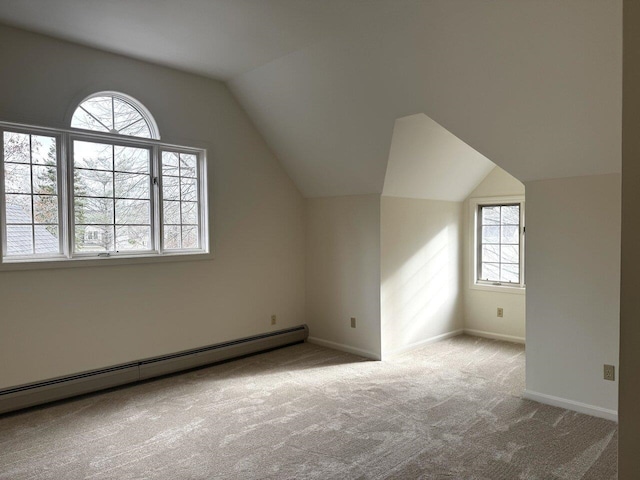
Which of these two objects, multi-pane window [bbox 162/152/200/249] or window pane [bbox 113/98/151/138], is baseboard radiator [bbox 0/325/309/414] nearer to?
multi-pane window [bbox 162/152/200/249]

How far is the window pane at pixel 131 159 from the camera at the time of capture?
4.05 m

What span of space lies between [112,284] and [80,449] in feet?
4.79

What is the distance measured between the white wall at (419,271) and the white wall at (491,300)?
13cm

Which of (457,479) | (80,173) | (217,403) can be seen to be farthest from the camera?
(80,173)

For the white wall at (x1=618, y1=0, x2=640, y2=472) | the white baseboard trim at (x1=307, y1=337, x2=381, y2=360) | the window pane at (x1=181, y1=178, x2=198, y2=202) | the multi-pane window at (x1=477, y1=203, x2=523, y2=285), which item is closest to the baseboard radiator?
the white baseboard trim at (x1=307, y1=337, x2=381, y2=360)

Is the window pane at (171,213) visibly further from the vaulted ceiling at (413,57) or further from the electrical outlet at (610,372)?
the electrical outlet at (610,372)

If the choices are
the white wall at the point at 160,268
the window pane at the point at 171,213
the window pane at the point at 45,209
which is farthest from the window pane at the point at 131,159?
the window pane at the point at 45,209

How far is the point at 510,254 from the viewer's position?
5.50 metres

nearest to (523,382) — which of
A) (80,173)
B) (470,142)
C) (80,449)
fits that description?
(470,142)

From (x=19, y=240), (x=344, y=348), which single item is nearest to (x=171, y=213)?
(x=19, y=240)

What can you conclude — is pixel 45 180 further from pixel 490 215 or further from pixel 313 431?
pixel 490 215

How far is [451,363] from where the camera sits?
179 inches

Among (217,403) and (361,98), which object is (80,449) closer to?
(217,403)

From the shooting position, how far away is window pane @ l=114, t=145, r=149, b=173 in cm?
405
